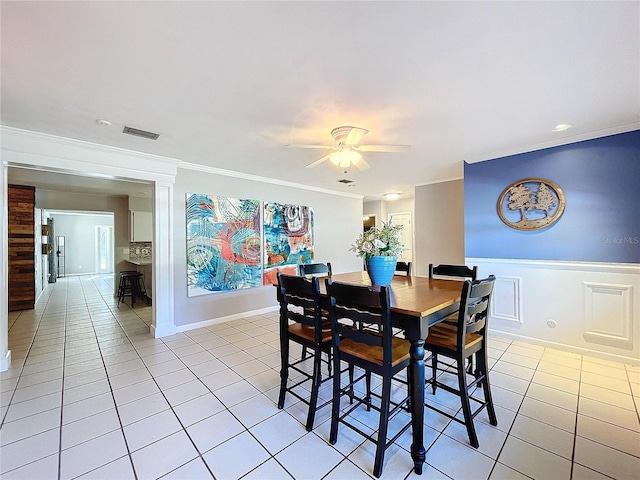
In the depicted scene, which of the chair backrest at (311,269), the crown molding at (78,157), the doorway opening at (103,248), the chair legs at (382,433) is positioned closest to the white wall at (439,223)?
the chair backrest at (311,269)

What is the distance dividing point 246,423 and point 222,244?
277 cm

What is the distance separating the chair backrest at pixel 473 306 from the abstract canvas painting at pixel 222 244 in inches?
135

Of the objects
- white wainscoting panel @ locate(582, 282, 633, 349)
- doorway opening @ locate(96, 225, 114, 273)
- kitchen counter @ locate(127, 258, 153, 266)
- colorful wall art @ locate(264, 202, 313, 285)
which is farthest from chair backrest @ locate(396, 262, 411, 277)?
doorway opening @ locate(96, 225, 114, 273)

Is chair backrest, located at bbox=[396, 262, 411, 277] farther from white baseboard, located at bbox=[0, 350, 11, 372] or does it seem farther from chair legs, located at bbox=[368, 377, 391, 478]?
white baseboard, located at bbox=[0, 350, 11, 372]

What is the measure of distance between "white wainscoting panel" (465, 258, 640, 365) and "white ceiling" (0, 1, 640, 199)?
57.9 inches

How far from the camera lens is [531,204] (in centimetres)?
326

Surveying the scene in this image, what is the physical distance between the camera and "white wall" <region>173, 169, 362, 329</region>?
3842 millimetres

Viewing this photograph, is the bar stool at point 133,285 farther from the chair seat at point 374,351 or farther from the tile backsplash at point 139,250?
the chair seat at point 374,351

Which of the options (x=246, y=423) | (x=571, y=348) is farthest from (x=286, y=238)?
(x=571, y=348)

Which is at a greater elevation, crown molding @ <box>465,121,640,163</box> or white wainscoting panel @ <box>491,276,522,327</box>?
crown molding @ <box>465,121,640,163</box>

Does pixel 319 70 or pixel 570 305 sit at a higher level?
pixel 319 70

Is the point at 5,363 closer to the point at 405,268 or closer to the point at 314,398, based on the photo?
the point at 314,398

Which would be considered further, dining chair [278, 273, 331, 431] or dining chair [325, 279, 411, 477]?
dining chair [278, 273, 331, 431]

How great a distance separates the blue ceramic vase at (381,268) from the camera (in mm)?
2291
